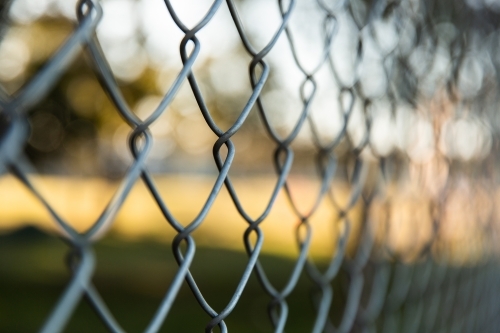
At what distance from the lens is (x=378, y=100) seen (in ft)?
6.55

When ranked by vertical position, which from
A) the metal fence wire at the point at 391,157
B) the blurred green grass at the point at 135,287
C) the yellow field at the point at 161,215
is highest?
the metal fence wire at the point at 391,157

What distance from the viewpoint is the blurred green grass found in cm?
636

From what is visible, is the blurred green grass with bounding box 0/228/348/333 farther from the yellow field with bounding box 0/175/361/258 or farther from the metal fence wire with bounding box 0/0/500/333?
the metal fence wire with bounding box 0/0/500/333

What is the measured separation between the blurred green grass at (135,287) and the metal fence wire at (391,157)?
3816mm

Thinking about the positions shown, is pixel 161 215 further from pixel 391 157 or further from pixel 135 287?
pixel 391 157

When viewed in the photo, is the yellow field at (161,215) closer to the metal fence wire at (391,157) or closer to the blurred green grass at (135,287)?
the blurred green grass at (135,287)

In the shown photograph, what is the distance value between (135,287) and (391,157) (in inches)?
280

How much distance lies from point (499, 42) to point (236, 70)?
3976 millimetres

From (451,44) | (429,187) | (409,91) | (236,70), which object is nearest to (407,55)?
(409,91)

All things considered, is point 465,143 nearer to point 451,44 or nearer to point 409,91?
point 451,44

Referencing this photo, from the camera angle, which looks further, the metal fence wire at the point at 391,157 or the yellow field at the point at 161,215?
the yellow field at the point at 161,215

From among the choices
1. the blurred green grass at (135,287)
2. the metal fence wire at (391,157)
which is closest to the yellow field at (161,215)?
the blurred green grass at (135,287)

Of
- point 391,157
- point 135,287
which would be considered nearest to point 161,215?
point 135,287

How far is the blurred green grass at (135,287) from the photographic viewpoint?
636cm
